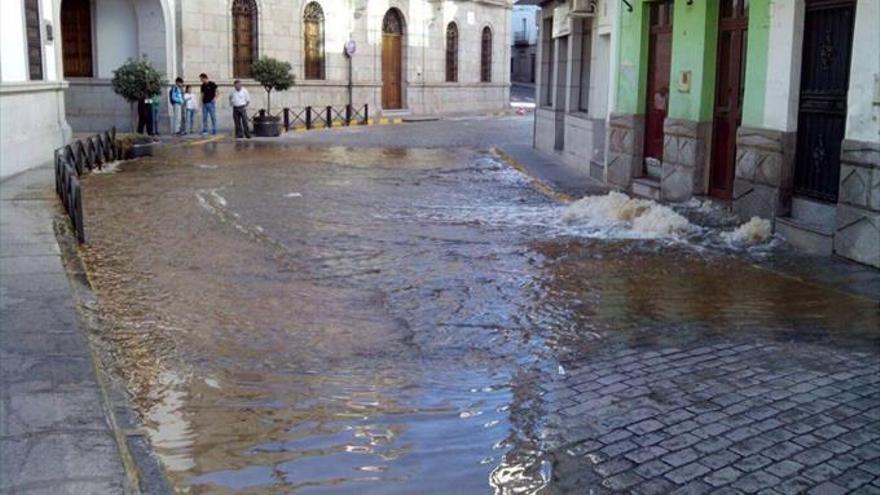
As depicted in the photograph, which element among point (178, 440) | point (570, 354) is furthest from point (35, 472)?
point (570, 354)

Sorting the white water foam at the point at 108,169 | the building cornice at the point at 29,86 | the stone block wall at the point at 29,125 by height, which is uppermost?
the building cornice at the point at 29,86

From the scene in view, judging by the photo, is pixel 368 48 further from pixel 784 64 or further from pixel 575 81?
pixel 784 64

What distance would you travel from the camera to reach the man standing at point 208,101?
84.2 ft

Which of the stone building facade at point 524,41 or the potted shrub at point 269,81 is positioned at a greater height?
the stone building facade at point 524,41

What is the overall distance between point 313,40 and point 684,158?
70.8 ft

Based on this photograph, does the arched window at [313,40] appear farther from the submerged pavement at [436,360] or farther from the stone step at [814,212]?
the stone step at [814,212]

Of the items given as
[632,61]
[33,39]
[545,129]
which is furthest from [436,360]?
[545,129]

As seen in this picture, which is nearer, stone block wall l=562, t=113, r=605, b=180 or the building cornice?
the building cornice

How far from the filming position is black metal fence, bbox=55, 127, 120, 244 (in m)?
9.98

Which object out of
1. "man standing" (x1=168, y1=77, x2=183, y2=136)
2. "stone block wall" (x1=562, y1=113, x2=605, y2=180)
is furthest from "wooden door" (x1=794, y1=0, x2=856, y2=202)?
"man standing" (x1=168, y1=77, x2=183, y2=136)

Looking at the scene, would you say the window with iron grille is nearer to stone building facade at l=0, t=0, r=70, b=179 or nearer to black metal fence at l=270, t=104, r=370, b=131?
stone building facade at l=0, t=0, r=70, b=179

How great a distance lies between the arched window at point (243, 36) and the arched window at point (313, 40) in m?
2.63

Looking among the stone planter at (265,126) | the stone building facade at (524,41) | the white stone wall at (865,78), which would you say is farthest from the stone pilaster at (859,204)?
the stone building facade at (524,41)

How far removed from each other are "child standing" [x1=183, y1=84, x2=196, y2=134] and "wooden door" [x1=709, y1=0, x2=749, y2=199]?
16.6 metres
